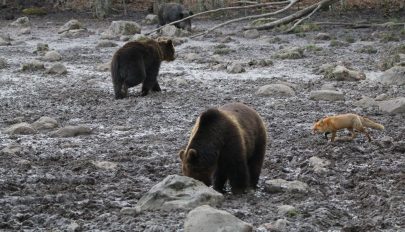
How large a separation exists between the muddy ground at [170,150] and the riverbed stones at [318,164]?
0.26 feet

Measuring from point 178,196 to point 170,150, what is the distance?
309 centimetres

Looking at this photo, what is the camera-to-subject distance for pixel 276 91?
44.0ft

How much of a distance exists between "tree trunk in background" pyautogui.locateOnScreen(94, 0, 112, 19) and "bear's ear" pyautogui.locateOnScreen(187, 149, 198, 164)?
1148 inches

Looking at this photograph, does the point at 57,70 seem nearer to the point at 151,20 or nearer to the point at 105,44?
the point at 105,44

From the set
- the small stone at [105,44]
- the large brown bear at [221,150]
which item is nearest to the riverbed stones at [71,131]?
the large brown bear at [221,150]

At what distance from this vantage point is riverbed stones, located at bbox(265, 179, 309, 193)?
7.00 metres

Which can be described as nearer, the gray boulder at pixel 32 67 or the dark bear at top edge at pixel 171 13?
the gray boulder at pixel 32 67

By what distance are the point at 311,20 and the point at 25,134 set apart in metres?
20.1

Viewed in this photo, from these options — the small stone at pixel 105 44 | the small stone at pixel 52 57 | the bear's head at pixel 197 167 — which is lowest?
the small stone at pixel 105 44

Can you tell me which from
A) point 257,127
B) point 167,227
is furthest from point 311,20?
point 167,227

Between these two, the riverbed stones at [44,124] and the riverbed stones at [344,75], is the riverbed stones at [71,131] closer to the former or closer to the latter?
the riverbed stones at [44,124]

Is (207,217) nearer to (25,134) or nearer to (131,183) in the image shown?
(131,183)

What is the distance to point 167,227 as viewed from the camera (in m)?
5.65

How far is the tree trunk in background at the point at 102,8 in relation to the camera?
3483cm
